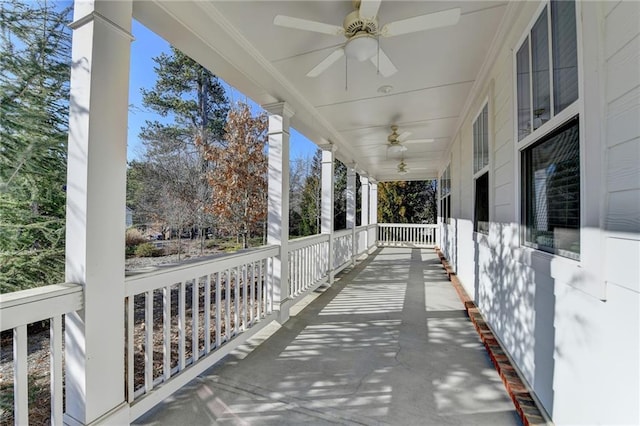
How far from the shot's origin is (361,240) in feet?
25.8

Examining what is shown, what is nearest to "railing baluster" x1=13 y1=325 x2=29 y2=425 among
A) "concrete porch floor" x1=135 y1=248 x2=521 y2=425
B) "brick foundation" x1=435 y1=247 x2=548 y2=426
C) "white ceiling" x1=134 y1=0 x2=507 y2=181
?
"concrete porch floor" x1=135 y1=248 x2=521 y2=425

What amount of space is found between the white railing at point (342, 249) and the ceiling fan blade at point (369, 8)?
399 centimetres

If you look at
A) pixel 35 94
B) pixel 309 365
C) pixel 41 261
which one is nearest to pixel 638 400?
pixel 309 365

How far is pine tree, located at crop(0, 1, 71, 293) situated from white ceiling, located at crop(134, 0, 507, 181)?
175 cm

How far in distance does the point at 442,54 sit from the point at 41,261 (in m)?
4.22

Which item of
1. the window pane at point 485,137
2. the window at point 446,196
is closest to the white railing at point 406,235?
the window at point 446,196

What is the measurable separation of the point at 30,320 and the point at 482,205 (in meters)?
3.79

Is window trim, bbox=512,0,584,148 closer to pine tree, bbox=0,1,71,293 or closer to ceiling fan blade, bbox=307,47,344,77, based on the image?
ceiling fan blade, bbox=307,47,344,77

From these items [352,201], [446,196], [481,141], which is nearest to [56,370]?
[481,141]

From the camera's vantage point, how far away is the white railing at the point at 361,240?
293 inches

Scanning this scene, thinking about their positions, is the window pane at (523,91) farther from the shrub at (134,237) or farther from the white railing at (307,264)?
the shrub at (134,237)

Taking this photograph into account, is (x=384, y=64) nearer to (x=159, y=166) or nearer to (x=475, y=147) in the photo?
(x=475, y=147)

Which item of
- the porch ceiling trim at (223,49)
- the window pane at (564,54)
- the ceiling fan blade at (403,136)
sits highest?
the porch ceiling trim at (223,49)

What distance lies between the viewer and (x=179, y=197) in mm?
6648
